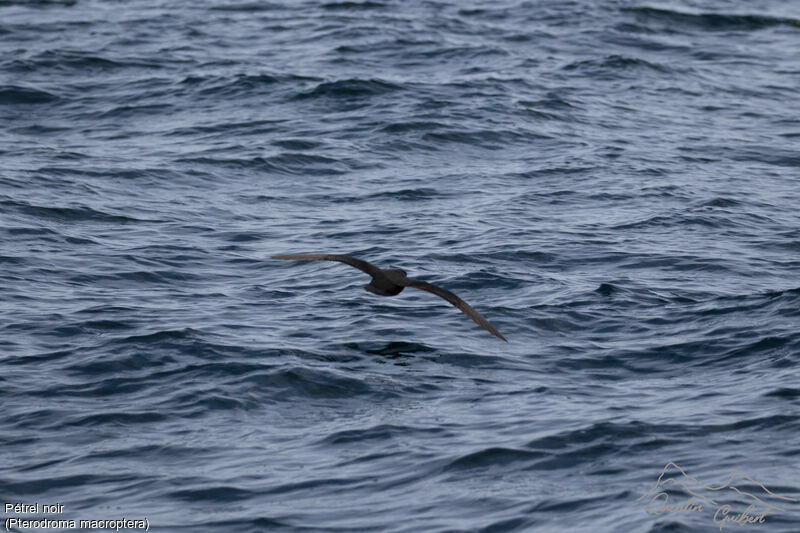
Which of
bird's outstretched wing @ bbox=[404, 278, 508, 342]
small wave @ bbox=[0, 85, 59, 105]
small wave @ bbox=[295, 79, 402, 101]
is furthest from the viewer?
small wave @ bbox=[295, 79, 402, 101]

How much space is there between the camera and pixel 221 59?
2355cm

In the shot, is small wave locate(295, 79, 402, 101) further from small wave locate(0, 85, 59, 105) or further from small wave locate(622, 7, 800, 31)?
small wave locate(622, 7, 800, 31)

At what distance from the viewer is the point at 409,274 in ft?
44.2

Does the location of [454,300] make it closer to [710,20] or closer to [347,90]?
[347,90]

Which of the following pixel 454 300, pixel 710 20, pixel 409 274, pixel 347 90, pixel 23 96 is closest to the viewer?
pixel 454 300

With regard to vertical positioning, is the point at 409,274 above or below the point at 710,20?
below

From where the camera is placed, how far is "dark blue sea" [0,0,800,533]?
8.75 m

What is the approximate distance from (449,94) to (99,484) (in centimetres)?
1403

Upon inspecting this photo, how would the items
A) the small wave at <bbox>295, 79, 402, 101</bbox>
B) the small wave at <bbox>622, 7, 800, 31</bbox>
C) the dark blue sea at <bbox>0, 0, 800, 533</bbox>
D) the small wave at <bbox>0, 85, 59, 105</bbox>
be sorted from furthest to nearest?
1. the small wave at <bbox>622, 7, 800, 31</bbox>
2. the small wave at <bbox>295, 79, 402, 101</bbox>
3. the small wave at <bbox>0, 85, 59, 105</bbox>
4. the dark blue sea at <bbox>0, 0, 800, 533</bbox>

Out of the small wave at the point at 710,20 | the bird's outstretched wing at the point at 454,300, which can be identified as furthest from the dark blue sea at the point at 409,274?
the small wave at the point at 710,20

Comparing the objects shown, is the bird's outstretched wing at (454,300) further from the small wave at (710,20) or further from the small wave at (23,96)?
Answer: the small wave at (710,20)

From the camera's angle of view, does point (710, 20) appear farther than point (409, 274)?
Yes

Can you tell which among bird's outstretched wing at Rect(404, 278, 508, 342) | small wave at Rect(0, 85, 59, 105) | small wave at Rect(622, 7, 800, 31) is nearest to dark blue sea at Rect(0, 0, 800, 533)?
small wave at Rect(0, 85, 59, 105)

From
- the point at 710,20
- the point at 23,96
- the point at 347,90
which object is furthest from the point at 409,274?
the point at 710,20
